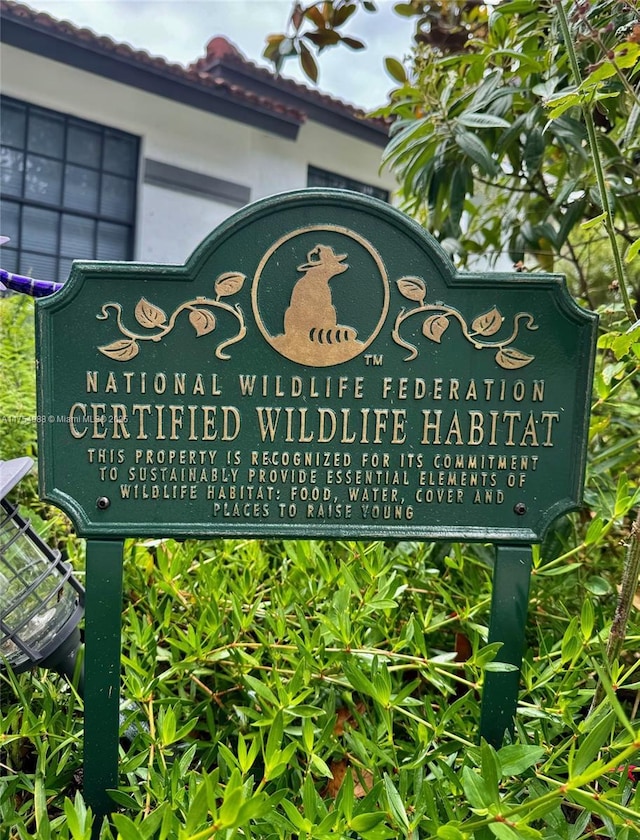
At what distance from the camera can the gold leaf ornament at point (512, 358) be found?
50.4 inches

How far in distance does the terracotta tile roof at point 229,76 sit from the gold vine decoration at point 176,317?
154 inches

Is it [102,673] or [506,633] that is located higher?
[506,633]

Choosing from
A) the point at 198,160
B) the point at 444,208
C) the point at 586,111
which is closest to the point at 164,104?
the point at 198,160

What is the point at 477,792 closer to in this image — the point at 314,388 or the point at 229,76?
the point at 314,388

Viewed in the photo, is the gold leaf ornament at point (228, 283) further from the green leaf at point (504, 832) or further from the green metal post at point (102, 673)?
Result: the green leaf at point (504, 832)

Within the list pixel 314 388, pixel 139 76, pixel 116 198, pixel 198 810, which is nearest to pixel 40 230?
pixel 116 198

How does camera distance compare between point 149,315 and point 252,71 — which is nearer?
point 149,315

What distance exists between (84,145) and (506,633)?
5782 mm

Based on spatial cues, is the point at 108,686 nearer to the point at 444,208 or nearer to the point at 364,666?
the point at 364,666

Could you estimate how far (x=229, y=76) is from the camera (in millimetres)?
5848

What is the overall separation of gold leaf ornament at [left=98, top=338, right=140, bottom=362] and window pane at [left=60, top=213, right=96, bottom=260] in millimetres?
4943

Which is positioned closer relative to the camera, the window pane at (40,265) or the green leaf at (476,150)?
the green leaf at (476,150)

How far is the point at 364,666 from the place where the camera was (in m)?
1.34

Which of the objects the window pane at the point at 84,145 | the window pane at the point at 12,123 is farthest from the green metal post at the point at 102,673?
the window pane at the point at 84,145
